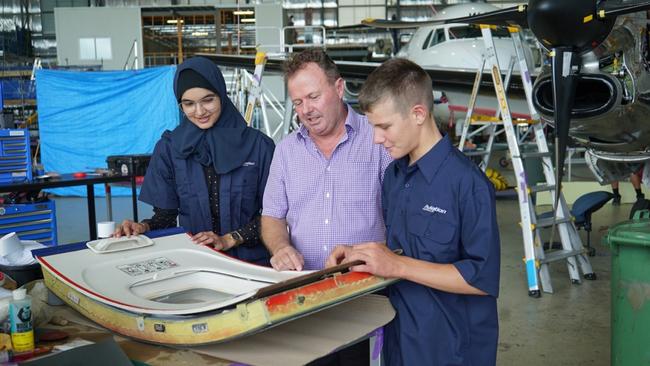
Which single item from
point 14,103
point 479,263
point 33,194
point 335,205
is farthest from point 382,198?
point 14,103

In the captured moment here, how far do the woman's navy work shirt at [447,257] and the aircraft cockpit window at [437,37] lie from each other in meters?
10.5

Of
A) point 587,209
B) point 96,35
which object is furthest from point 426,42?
point 96,35

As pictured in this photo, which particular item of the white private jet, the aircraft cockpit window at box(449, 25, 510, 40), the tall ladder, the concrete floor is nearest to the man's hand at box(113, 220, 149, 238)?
the concrete floor

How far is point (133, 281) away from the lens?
1.69 meters

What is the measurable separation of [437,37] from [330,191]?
1037 centimetres

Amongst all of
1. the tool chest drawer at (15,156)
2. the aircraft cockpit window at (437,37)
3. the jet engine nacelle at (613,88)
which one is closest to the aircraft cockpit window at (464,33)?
the aircraft cockpit window at (437,37)

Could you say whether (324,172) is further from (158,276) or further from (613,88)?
(613,88)

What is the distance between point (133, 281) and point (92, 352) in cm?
39

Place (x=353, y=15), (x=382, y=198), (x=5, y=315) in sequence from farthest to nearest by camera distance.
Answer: (x=353, y=15) < (x=382, y=198) < (x=5, y=315)

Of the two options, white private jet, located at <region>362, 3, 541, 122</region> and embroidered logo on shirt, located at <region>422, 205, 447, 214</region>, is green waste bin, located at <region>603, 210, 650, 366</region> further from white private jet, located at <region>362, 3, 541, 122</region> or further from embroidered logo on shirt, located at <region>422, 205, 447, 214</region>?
white private jet, located at <region>362, 3, 541, 122</region>

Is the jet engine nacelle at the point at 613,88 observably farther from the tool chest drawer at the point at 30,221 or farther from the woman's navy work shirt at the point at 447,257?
the tool chest drawer at the point at 30,221

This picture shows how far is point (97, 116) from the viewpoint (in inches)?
473

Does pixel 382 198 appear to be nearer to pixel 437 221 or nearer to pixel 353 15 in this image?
pixel 437 221

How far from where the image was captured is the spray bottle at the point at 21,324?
144cm
